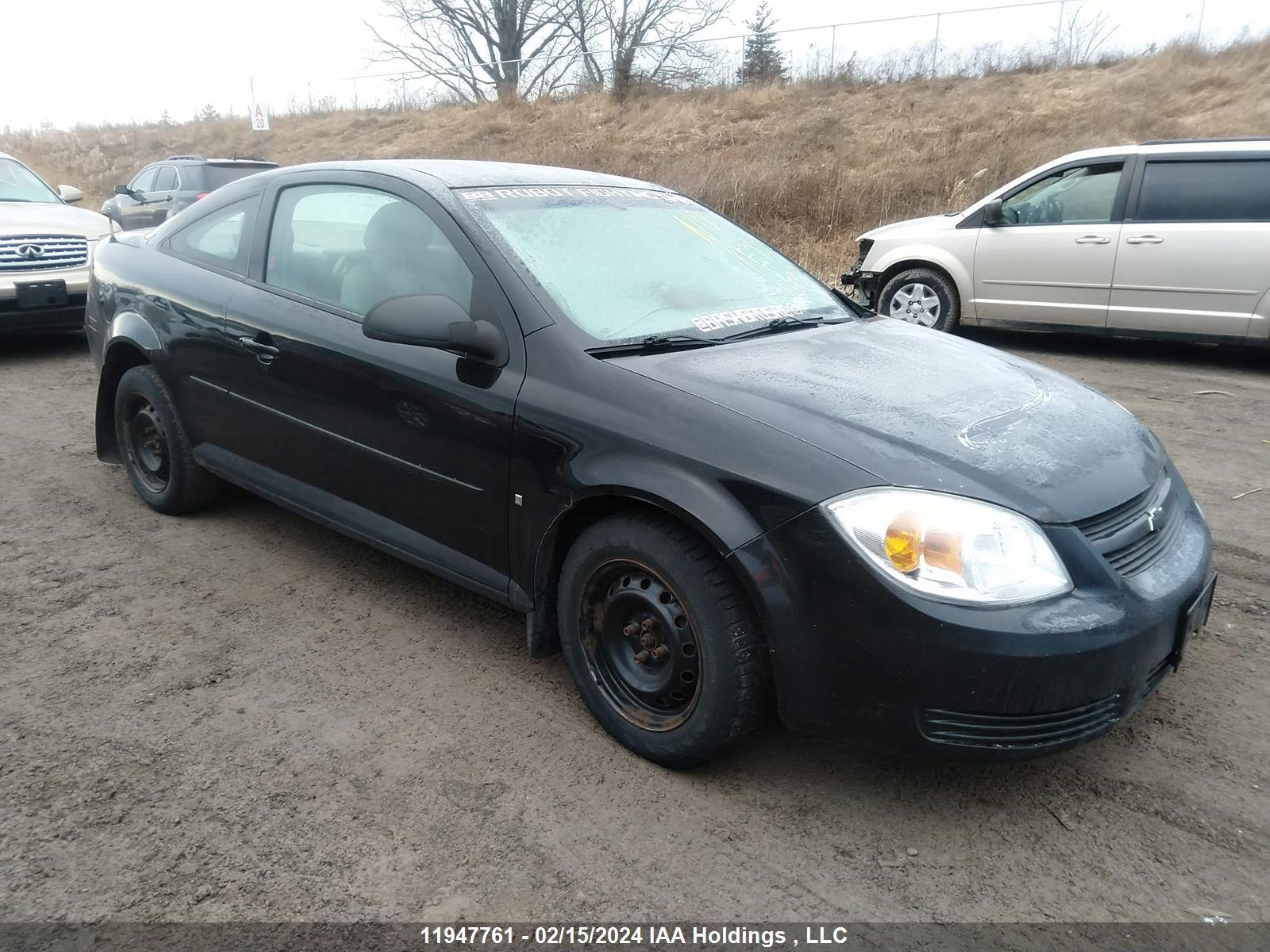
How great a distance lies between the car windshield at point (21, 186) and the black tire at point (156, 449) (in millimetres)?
5476

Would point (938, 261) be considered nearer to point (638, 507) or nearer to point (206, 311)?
point (206, 311)

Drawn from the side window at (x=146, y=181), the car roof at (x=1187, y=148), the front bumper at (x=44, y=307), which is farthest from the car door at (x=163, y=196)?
the car roof at (x=1187, y=148)

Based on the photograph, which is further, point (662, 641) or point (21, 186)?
point (21, 186)

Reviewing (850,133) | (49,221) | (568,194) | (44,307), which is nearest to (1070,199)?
(568,194)

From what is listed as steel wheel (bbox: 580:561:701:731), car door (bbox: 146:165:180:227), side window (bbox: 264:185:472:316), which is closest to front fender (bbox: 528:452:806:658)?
steel wheel (bbox: 580:561:701:731)

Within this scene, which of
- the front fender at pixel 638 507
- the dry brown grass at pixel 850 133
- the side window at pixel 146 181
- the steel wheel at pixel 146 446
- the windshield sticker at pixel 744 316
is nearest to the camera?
the front fender at pixel 638 507

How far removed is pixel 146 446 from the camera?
14.8 feet

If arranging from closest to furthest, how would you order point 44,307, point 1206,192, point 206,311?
point 206,311, point 44,307, point 1206,192

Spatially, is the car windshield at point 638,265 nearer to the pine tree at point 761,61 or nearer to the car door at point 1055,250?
the car door at point 1055,250

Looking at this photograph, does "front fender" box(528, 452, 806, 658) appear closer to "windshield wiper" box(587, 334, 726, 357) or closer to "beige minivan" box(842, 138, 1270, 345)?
"windshield wiper" box(587, 334, 726, 357)

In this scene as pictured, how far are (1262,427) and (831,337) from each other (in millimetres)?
4148

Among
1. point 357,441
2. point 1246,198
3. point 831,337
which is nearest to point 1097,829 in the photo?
point 831,337

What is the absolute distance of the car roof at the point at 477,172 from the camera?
3402 millimetres

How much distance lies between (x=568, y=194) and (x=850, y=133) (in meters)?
18.4
